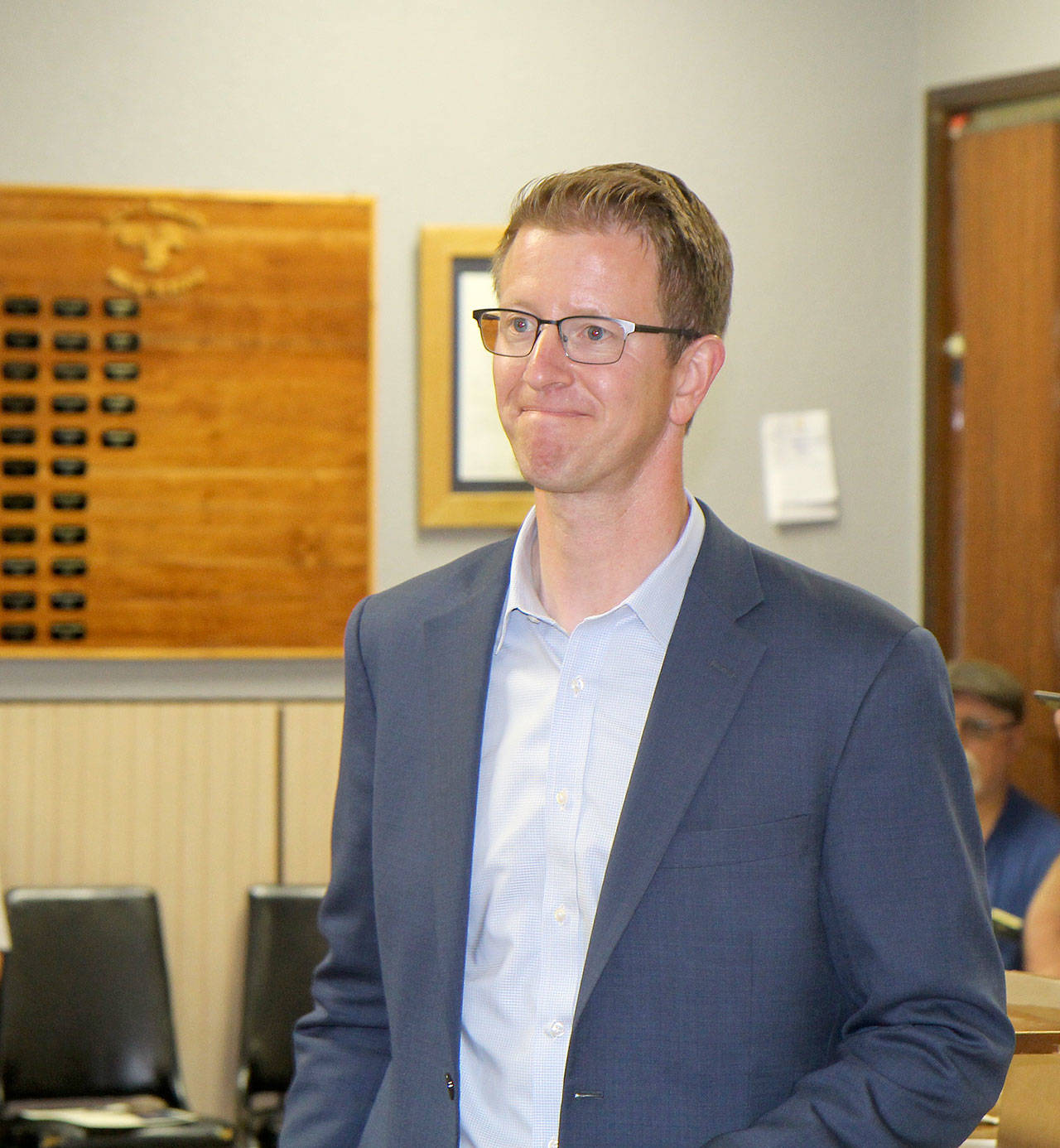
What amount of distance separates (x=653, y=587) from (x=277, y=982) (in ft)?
7.47

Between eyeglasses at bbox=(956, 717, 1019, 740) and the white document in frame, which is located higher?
the white document in frame

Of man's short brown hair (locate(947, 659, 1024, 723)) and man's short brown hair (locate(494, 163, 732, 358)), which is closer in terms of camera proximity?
man's short brown hair (locate(494, 163, 732, 358))

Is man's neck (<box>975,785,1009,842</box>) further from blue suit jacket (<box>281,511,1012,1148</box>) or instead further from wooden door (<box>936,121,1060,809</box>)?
blue suit jacket (<box>281,511,1012,1148</box>)

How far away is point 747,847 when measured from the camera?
126cm

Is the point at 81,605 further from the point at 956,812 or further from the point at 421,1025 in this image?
the point at 956,812

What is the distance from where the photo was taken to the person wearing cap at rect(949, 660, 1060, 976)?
2871 mm

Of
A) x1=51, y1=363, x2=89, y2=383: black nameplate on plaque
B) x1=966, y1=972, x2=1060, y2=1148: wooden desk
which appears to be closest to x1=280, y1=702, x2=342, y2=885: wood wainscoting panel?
x1=51, y1=363, x2=89, y2=383: black nameplate on plaque

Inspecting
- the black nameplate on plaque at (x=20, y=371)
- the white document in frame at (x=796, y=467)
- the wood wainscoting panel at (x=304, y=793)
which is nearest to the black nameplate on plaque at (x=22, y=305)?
the black nameplate on plaque at (x=20, y=371)

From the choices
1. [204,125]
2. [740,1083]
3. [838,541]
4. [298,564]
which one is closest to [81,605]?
[298,564]

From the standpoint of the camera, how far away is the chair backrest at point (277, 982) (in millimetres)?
3311

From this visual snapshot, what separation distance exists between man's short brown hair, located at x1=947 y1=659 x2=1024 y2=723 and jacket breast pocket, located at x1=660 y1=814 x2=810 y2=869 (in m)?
1.90

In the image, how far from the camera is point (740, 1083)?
1.24 m

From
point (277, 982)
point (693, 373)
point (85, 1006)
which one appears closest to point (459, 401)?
point (277, 982)

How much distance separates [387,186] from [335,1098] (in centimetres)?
263
